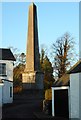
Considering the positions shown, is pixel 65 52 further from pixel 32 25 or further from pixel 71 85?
pixel 71 85

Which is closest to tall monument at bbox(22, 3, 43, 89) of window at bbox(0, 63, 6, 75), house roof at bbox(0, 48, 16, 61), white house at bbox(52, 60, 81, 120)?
house roof at bbox(0, 48, 16, 61)

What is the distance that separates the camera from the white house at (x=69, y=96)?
21.3 meters

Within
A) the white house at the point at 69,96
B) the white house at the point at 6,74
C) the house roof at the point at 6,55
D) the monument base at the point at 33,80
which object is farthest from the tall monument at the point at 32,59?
the white house at the point at 69,96

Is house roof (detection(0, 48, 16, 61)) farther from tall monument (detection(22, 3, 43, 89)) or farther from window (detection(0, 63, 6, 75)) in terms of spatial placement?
tall monument (detection(22, 3, 43, 89))

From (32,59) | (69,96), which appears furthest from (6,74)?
(69,96)

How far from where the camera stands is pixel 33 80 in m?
49.0

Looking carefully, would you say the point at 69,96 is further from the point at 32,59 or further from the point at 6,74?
the point at 32,59

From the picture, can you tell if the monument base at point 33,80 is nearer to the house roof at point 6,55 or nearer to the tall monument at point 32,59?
the tall monument at point 32,59

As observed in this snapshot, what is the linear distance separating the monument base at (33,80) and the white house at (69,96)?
846 inches

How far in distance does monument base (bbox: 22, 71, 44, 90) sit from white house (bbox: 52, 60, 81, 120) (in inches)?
846

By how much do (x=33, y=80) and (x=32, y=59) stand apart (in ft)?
10.5

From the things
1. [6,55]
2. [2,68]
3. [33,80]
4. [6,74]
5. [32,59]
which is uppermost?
[6,55]

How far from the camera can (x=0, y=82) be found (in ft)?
123

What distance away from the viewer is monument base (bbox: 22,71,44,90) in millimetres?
48844
